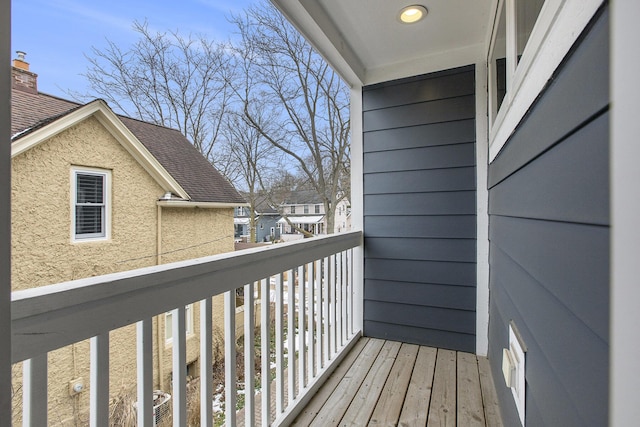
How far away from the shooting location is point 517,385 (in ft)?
3.64

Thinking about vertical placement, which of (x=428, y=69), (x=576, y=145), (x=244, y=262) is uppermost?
(x=428, y=69)

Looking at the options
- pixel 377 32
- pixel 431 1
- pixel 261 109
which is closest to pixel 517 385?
pixel 261 109

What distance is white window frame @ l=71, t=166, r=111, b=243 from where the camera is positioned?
2.38 ft

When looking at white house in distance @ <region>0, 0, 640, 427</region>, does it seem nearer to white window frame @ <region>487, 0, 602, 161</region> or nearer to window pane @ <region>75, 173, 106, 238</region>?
white window frame @ <region>487, 0, 602, 161</region>

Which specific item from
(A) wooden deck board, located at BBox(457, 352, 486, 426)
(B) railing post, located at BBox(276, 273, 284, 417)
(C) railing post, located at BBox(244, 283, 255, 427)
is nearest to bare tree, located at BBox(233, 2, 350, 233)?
(B) railing post, located at BBox(276, 273, 284, 417)

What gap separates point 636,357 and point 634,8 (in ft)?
1.30

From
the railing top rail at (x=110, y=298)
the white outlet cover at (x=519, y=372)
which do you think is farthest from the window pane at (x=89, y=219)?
the white outlet cover at (x=519, y=372)

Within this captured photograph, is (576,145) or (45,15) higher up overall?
(45,15)

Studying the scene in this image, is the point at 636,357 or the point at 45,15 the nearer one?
the point at 636,357

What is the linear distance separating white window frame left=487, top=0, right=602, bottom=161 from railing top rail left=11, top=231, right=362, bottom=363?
1043 mm

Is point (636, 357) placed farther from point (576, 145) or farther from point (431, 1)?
point (431, 1)

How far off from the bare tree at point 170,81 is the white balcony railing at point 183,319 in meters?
0.48

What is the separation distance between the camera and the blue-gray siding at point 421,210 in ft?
7.75

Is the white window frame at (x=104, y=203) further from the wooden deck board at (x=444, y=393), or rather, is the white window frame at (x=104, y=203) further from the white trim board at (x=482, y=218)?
the white trim board at (x=482, y=218)
